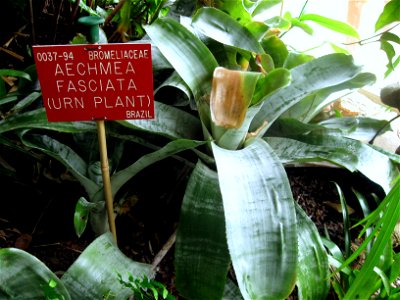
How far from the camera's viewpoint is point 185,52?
707mm

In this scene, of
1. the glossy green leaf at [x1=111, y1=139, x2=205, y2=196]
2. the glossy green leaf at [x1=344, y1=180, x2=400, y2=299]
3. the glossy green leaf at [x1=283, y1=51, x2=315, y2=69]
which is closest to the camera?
the glossy green leaf at [x1=344, y1=180, x2=400, y2=299]

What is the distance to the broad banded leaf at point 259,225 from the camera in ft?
1.75

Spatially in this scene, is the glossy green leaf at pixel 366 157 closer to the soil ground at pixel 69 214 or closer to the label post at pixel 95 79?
the soil ground at pixel 69 214

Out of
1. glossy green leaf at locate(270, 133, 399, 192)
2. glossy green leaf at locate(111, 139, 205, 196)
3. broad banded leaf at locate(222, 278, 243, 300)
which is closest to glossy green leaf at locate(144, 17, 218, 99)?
glossy green leaf at locate(111, 139, 205, 196)

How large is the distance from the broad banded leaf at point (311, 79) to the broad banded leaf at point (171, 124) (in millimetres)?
136

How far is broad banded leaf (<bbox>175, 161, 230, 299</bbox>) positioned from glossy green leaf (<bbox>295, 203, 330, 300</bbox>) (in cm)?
17

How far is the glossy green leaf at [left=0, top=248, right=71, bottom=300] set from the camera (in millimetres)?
564

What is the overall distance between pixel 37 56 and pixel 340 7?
5.72 feet

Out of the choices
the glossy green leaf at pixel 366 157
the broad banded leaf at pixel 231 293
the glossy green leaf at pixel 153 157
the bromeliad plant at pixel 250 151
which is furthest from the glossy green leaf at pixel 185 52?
the broad banded leaf at pixel 231 293

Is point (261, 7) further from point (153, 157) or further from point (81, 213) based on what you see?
point (81, 213)

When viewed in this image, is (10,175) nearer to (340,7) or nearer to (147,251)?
(147,251)

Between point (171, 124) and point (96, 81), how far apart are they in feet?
0.63

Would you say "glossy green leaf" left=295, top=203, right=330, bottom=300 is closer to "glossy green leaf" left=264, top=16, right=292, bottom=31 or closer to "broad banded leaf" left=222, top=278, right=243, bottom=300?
"broad banded leaf" left=222, top=278, right=243, bottom=300

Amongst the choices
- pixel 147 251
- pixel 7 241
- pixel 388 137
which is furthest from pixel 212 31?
pixel 388 137
